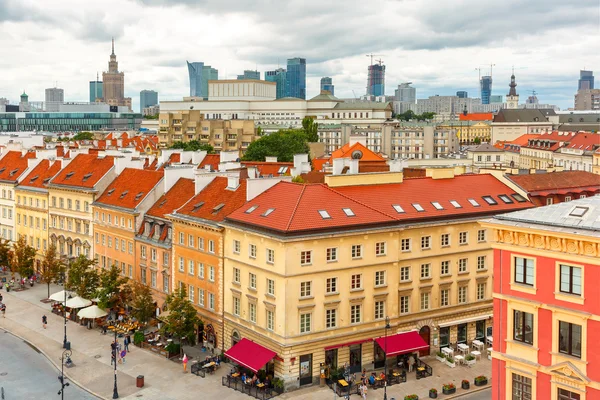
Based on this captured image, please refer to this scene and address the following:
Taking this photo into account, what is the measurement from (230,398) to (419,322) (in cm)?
1770

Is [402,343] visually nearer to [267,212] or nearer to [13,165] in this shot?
[267,212]

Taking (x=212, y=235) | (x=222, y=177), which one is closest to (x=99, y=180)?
(x=222, y=177)

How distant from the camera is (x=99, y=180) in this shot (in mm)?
86562

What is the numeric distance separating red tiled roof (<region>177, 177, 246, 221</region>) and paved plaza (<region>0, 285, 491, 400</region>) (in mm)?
13007

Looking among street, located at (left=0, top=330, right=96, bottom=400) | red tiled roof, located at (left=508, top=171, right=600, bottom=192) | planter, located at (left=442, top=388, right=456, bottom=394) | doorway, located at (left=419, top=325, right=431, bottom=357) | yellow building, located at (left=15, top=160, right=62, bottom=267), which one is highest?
red tiled roof, located at (left=508, top=171, right=600, bottom=192)

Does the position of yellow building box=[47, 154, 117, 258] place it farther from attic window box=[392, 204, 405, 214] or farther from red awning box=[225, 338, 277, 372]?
attic window box=[392, 204, 405, 214]

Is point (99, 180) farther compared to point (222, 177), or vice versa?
point (99, 180)

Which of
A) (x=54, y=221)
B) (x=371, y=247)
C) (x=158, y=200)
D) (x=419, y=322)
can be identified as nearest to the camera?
(x=371, y=247)

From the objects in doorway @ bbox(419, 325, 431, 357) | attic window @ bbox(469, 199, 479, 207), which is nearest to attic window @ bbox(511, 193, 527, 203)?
attic window @ bbox(469, 199, 479, 207)

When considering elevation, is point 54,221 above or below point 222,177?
below

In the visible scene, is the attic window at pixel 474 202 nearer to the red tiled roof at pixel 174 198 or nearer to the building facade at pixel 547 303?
the building facade at pixel 547 303

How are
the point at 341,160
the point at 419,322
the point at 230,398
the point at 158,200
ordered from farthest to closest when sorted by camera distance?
1. the point at 158,200
2. the point at 341,160
3. the point at 419,322
4. the point at 230,398

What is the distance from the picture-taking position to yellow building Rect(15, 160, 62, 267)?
9531cm

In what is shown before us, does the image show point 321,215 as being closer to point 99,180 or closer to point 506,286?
point 506,286
